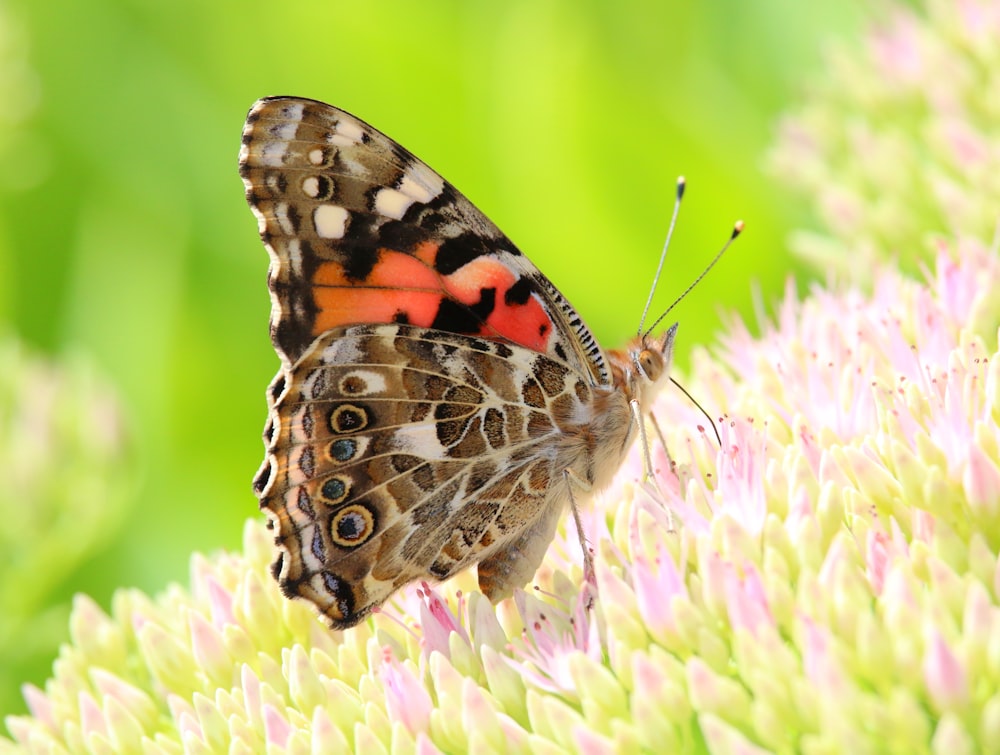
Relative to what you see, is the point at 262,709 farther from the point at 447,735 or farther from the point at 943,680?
the point at 943,680

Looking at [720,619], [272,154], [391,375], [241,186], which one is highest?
[241,186]

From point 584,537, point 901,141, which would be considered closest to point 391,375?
point 584,537

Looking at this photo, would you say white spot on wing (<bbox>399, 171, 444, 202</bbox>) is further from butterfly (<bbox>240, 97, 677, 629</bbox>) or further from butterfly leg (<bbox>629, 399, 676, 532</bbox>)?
butterfly leg (<bbox>629, 399, 676, 532</bbox>)

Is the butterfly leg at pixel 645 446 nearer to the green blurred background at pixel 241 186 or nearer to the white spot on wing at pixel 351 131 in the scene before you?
the white spot on wing at pixel 351 131

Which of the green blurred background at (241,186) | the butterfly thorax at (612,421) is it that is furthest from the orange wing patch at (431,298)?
the green blurred background at (241,186)

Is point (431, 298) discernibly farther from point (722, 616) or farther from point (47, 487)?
point (47, 487)
